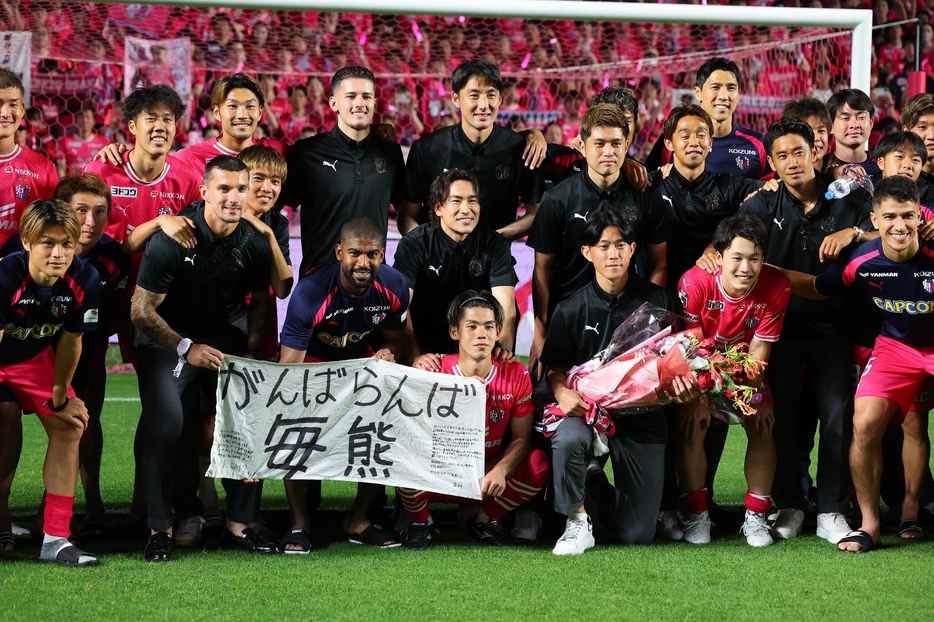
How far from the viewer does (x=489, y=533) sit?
489cm

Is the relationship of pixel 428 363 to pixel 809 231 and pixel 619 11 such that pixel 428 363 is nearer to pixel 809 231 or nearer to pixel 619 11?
pixel 809 231

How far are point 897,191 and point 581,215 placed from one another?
4.88ft

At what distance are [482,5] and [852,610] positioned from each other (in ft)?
14.8

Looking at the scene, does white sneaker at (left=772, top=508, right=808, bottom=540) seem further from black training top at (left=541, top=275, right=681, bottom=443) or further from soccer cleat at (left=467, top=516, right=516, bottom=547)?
soccer cleat at (left=467, top=516, right=516, bottom=547)

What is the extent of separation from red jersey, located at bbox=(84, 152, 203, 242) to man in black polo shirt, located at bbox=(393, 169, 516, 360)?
4.11ft

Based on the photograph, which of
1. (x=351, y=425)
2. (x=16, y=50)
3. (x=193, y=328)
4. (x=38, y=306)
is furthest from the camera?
(x=16, y=50)

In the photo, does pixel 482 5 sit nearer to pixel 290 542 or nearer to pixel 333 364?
pixel 333 364

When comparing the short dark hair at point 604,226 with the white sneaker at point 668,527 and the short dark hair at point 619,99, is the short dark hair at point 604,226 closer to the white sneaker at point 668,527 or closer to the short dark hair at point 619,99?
the short dark hair at point 619,99

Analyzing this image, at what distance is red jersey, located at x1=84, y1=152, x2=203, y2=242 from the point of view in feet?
17.1

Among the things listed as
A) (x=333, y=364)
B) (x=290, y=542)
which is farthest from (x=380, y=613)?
(x=333, y=364)

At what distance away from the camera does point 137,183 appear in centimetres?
524

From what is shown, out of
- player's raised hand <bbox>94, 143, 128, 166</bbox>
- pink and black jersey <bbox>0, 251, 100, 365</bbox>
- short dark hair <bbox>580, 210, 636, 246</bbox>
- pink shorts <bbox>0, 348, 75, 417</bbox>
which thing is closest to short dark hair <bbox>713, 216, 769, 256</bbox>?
short dark hair <bbox>580, 210, 636, 246</bbox>

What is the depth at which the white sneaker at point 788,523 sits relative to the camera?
5.01m

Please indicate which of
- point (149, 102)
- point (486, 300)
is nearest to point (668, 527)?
point (486, 300)
